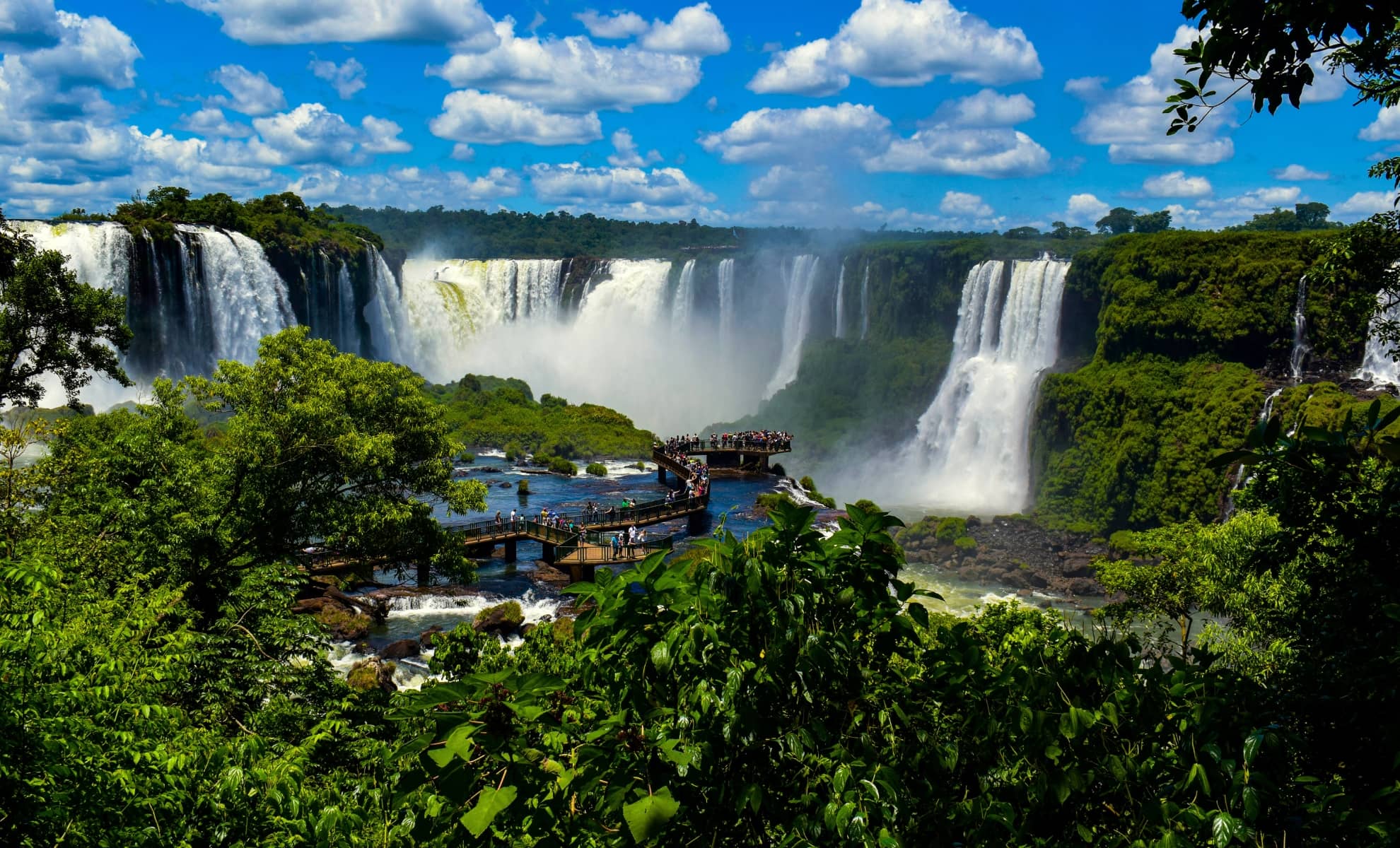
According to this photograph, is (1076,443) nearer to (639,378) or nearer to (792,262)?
(792,262)

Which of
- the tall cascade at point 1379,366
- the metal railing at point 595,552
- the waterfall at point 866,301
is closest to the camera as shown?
the metal railing at point 595,552

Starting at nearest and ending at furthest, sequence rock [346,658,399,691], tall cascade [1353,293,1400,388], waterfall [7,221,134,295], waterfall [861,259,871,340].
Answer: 1. rock [346,658,399,691]
2. tall cascade [1353,293,1400,388]
3. waterfall [7,221,134,295]
4. waterfall [861,259,871,340]

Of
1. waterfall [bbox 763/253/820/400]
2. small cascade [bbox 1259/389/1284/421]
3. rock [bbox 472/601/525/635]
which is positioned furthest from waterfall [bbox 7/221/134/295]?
small cascade [bbox 1259/389/1284/421]

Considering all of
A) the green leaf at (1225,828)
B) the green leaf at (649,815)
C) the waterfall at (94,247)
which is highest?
the waterfall at (94,247)

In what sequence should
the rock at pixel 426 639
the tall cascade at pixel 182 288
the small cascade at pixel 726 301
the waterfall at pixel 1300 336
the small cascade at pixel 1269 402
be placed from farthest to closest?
the small cascade at pixel 726 301 → the tall cascade at pixel 182 288 → the waterfall at pixel 1300 336 → the small cascade at pixel 1269 402 → the rock at pixel 426 639

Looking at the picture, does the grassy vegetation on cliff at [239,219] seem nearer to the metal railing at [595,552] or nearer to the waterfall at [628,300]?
the waterfall at [628,300]

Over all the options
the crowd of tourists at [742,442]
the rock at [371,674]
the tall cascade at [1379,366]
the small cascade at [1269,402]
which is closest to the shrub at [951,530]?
the small cascade at [1269,402]

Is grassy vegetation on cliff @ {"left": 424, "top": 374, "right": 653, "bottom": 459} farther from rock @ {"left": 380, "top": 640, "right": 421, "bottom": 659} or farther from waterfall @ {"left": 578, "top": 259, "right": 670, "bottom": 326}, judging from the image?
rock @ {"left": 380, "top": 640, "right": 421, "bottom": 659}

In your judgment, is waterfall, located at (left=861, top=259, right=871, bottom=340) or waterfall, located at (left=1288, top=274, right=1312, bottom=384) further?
waterfall, located at (left=861, top=259, right=871, bottom=340)
